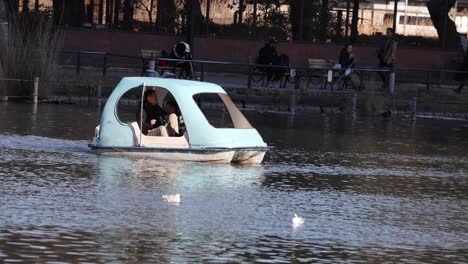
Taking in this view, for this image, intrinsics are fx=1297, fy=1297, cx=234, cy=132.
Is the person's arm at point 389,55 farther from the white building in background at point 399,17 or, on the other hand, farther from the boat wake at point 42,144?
the boat wake at point 42,144

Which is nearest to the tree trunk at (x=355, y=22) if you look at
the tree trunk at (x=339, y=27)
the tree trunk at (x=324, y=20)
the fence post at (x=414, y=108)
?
the tree trunk at (x=339, y=27)

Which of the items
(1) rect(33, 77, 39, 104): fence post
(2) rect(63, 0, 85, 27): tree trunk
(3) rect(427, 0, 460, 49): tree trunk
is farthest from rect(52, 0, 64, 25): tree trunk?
(1) rect(33, 77, 39, 104): fence post

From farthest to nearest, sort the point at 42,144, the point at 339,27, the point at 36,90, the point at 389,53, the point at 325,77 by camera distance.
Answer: the point at 339,27 → the point at 389,53 → the point at 325,77 → the point at 36,90 → the point at 42,144

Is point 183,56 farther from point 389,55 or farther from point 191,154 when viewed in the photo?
point 191,154

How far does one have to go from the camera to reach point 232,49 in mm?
45562

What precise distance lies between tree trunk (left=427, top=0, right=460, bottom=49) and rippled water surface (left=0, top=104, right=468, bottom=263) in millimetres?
22948

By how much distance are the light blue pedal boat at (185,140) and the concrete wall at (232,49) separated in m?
25.2

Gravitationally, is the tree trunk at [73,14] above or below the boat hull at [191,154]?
above

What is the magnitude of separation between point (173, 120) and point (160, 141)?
0.44 m

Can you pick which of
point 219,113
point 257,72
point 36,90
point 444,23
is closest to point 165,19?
point 257,72

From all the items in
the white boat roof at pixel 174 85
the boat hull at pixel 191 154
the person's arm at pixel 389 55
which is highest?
the person's arm at pixel 389 55

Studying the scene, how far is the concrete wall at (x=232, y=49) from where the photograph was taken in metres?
44.7

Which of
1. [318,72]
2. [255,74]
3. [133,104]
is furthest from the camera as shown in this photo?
[318,72]

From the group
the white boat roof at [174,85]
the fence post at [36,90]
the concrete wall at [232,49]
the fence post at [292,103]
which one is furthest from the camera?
the concrete wall at [232,49]
